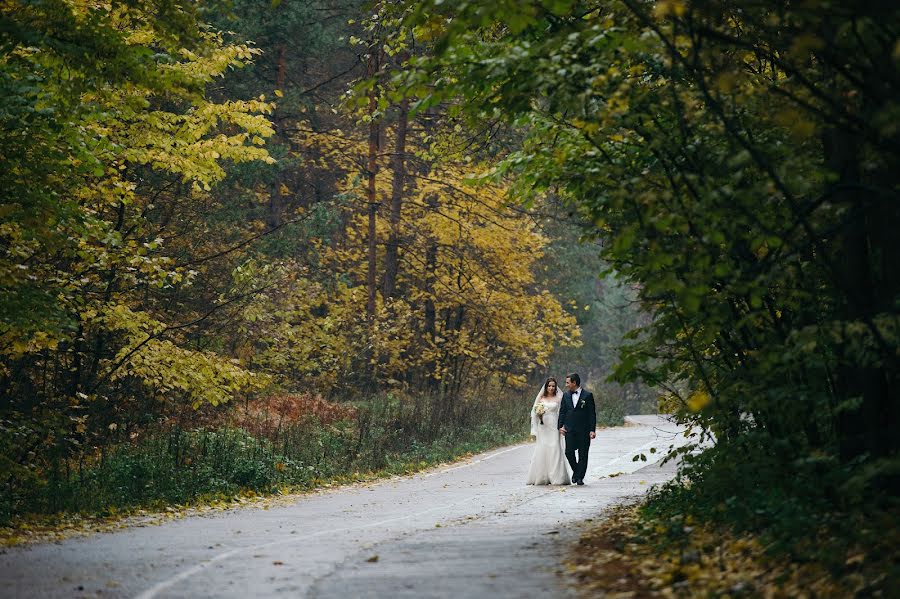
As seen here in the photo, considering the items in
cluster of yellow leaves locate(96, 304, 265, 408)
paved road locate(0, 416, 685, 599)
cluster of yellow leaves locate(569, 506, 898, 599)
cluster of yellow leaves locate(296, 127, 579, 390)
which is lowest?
paved road locate(0, 416, 685, 599)

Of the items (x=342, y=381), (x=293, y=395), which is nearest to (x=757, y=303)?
(x=293, y=395)

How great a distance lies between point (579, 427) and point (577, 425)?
0.06 meters

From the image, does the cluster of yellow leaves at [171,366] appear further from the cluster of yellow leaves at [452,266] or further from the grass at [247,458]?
the cluster of yellow leaves at [452,266]

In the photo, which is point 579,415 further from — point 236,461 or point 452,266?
point 452,266

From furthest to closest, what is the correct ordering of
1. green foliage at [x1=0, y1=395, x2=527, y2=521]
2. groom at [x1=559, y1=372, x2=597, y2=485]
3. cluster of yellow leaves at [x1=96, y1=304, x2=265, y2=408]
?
1. groom at [x1=559, y1=372, x2=597, y2=485]
2. cluster of yellow leaves at [x1=96, y1=304, x2=265, y2=408]
3. green foliage at [x1=0, y1=395, x2=527, y2=521]

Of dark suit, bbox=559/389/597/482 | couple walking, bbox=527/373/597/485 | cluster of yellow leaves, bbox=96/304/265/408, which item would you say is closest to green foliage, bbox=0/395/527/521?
cluster of yellow leaves, bbox=96/304/265/408

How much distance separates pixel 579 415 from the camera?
67.4 ft

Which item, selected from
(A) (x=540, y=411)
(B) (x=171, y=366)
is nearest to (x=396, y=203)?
(A) (x=540, y=411)

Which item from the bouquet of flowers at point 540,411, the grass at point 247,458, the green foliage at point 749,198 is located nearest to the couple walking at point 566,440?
the bouquet of flowers at point 540,411

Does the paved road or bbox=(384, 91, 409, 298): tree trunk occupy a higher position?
bbox=(384, 91, 409, 298): tree trunk

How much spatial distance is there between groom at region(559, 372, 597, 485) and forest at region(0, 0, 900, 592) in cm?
317

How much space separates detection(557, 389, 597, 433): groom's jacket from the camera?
20.4m

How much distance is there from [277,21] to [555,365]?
48.2m

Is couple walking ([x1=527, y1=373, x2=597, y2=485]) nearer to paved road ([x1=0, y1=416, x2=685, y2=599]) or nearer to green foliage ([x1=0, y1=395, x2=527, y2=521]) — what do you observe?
paved road ([x1=0, y1=416, x2=685, y2=599])
